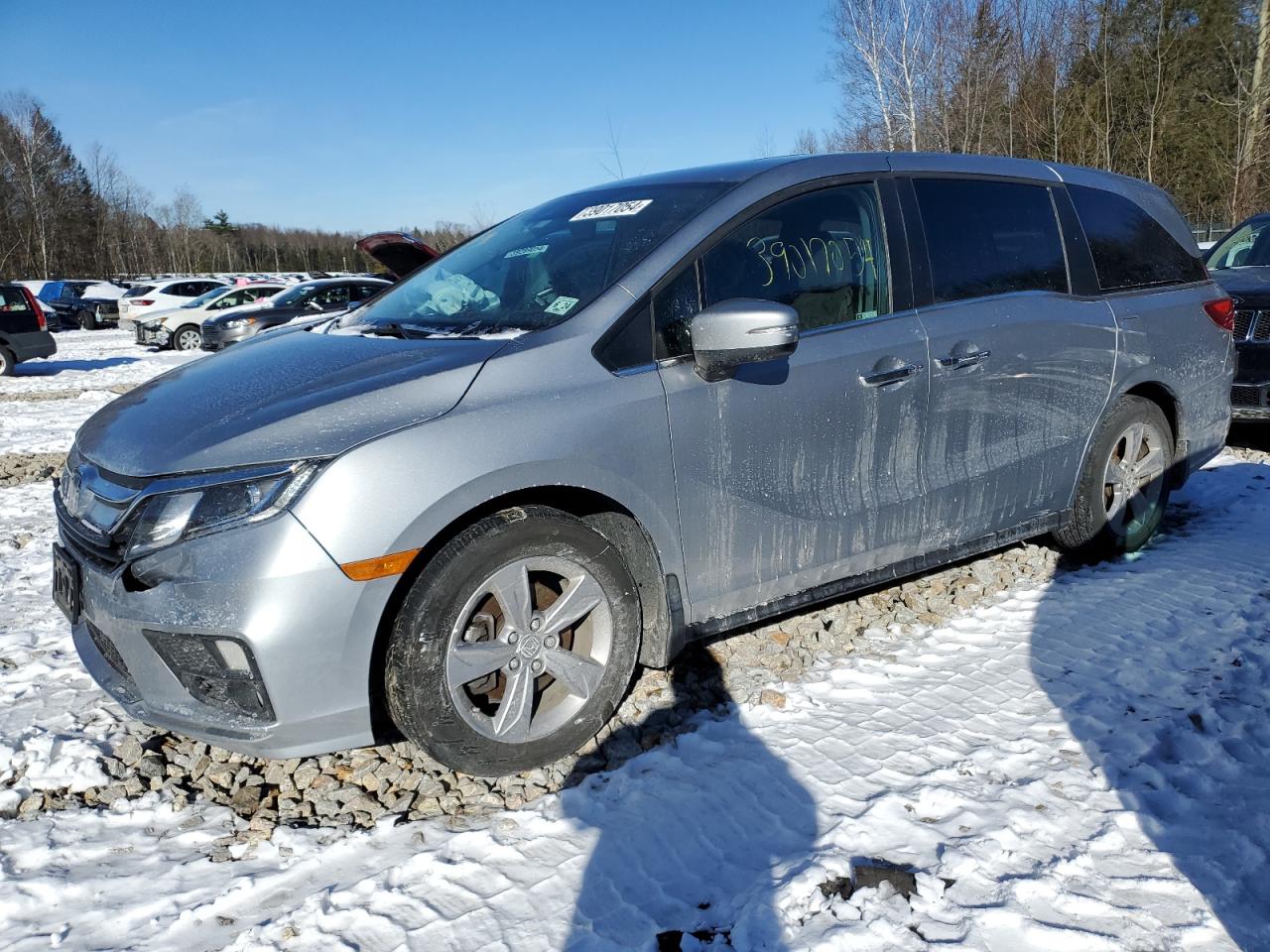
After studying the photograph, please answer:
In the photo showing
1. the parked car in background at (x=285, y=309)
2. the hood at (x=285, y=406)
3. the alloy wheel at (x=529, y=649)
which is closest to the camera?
the hood at (x=285, y=406)

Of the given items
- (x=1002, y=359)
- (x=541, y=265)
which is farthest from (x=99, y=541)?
(x=1002, y=359)

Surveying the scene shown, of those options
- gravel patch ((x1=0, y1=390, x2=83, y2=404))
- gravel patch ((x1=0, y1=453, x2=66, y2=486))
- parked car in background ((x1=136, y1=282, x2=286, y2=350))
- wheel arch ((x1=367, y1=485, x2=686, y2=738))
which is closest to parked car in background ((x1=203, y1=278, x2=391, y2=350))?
parked car in background ((x1=136, y1=282, x2=286, y2=350))

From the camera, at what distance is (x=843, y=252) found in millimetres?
3359

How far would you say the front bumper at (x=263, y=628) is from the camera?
2.29 m

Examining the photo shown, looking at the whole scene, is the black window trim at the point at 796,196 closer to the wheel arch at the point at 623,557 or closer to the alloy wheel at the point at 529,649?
the wheel arch at the point at 623,557

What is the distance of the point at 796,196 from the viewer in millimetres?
3273

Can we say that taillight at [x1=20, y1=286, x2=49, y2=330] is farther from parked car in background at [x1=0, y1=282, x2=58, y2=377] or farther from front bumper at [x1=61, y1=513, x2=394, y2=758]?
front bumper at [x1=61, y1=513, x2=394, y2=758]

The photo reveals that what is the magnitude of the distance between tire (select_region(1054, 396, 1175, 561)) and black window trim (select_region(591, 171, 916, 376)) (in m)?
1.41

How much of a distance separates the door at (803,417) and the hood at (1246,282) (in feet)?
14.9

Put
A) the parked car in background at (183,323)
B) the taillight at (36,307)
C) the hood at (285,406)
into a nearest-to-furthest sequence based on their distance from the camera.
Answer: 1. the hood at (285,406)
2. the taillight at (36,307)
3. the parked car in background at (183,323)

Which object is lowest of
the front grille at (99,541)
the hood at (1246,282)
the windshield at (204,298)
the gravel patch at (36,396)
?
the gravel patch at (36,396)

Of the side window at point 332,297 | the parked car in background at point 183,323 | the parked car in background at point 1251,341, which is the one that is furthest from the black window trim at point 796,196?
the parked car in background at point 183,323

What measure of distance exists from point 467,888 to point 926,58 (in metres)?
30.3

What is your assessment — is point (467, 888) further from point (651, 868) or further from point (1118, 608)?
point (1118, 608)
